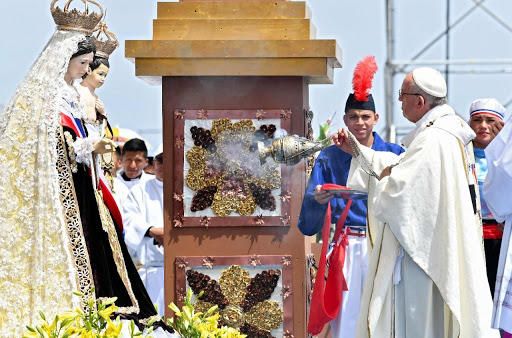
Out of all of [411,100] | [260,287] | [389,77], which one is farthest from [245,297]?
[389,77]

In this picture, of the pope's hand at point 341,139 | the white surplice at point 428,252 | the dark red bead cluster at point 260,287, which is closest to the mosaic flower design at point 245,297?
the dark red bead cluster at point 260,287

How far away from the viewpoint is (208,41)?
998 centimetres

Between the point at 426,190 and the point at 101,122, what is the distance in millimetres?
2248

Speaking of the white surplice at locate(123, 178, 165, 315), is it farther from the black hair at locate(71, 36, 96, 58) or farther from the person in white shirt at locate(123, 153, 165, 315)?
the black hair at locate(71, 36, 96, 58)

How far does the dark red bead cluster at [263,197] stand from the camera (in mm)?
10039

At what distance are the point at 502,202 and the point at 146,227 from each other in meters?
4.10

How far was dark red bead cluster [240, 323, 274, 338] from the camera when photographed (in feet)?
32.9

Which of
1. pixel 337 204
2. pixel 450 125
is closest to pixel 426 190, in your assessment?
pixel 450 125

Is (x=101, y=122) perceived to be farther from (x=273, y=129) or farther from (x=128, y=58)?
(x=273, y=129)

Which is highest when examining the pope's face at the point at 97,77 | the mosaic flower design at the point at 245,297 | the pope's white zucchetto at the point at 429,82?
the pope's face at the point at 97,77

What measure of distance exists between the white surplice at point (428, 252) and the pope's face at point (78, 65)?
190 centimetres

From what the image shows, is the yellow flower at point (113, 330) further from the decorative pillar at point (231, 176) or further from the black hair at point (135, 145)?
the black hair at point (135, 145)

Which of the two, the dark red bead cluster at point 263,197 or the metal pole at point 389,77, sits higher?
the metal pole at point 389,77

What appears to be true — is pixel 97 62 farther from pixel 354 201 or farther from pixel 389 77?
pixel 389 77
